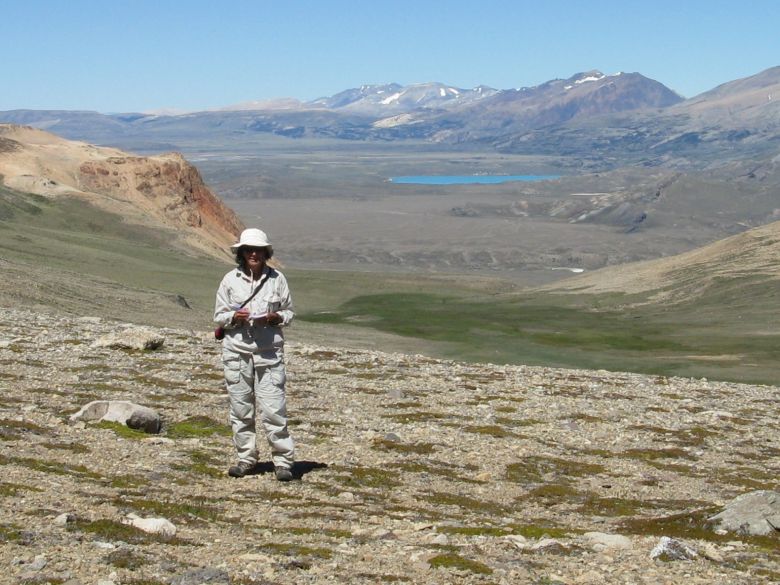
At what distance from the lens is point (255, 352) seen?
1927cm

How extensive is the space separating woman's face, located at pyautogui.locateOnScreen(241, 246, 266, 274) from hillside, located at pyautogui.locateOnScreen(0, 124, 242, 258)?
135717mm

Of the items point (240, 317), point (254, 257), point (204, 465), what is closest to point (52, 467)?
point (204, 465)

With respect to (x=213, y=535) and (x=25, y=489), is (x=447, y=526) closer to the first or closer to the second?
(x=213, y=535)

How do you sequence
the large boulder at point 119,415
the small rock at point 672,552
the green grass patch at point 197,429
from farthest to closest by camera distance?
the green grass patch at point 197,429 < the large boulder at point 119,415 < the small rock at point 672,552

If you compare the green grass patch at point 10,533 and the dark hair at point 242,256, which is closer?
the green grass patch at point 10,533

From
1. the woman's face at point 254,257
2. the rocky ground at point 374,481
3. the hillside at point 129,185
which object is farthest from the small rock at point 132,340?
the hillside at point 129,185

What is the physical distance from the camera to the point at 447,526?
647 inches

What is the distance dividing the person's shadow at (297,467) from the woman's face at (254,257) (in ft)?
12.8

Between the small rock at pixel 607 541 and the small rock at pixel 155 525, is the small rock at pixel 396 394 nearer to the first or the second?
the small rock at pixel 607 541

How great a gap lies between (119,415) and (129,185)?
496 ft

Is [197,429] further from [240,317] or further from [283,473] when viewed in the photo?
[240,317]

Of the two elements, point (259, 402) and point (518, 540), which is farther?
point (259, 402)

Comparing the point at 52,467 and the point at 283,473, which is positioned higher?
the point at 52,467

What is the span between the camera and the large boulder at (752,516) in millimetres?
16500
